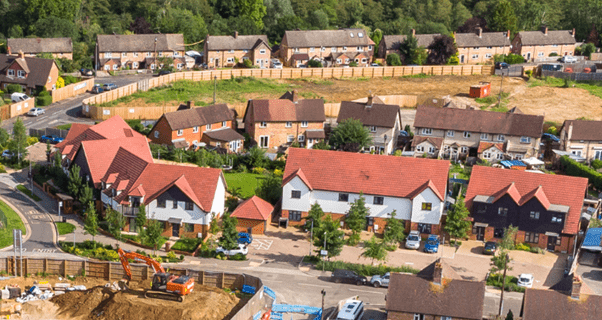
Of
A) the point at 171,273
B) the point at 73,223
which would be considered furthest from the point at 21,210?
the point at 171,273

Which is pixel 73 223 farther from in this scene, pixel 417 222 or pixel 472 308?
pixel 472 308

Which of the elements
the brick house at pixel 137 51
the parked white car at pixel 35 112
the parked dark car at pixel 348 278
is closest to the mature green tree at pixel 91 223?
the parked dark car at pixel 348 278

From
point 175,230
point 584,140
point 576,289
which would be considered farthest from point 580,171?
point 175,230

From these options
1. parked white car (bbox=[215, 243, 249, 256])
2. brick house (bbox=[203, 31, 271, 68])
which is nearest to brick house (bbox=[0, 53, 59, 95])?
brick house (bbox=[203, 31, 271, 68])

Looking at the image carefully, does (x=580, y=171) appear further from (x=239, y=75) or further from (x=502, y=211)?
(x=239, y=75)

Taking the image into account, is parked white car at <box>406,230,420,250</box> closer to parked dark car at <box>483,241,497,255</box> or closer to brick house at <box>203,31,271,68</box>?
parked dark car at <box>483,241,497,255</box>

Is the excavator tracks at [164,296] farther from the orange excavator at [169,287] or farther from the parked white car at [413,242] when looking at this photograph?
the parked white car at [413,242]

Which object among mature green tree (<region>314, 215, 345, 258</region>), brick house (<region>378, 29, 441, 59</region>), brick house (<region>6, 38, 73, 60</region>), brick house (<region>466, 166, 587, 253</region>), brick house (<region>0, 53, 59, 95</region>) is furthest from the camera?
brick house (<region>378, 29, 441, 59</region>)
